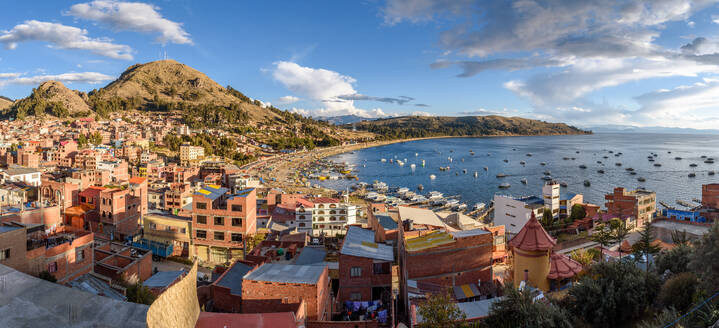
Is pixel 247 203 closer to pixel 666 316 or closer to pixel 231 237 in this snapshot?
pixel 231 237

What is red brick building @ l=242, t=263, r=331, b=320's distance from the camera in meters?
7.90

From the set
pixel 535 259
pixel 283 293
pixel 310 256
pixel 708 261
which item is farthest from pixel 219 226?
pixel 708 261

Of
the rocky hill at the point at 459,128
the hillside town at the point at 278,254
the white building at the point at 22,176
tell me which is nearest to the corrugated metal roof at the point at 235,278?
the hillside town at the point at 278,254

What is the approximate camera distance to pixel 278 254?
13.8 metres

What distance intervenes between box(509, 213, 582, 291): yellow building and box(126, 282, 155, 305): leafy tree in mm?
10021

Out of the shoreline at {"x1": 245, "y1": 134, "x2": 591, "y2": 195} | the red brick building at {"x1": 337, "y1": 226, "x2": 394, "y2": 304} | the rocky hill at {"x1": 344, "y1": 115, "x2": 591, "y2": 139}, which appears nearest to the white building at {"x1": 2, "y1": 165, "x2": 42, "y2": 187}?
the shoreline at {"x1": 245, "y1": 134, "x2": 591, "y2": 195}

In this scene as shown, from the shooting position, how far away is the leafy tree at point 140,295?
34.2 feet

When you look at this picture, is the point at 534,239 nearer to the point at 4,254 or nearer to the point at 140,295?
the point at 140,295

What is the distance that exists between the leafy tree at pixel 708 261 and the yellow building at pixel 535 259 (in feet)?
10.2

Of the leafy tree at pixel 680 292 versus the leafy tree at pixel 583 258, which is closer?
the leafy tree at pixel 680 292

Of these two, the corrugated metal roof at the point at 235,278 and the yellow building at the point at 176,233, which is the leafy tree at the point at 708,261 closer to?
the corrugated metal roof at the point at 235,278

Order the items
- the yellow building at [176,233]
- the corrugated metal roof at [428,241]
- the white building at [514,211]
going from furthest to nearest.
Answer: the white building at [514,211] < the yellow building at [176,233] < the corrugated metal roof at [428,241]

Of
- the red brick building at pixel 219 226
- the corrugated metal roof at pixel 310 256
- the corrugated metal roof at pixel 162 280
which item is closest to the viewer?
the corrugated metal roof at pixel 310 256

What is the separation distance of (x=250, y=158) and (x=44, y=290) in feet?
213
